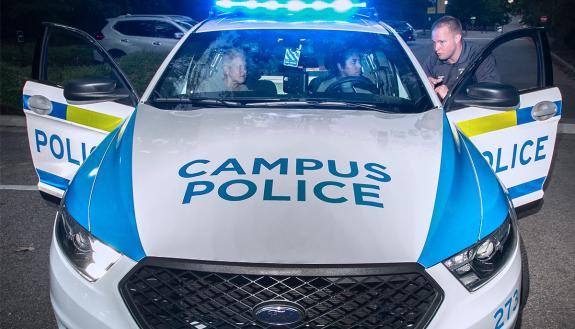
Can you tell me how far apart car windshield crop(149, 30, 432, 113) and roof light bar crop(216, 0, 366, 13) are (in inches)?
21.1

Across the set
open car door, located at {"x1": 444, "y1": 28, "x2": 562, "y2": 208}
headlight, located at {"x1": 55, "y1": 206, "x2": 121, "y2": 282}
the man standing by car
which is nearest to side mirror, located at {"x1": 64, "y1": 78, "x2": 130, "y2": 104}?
headlight, located at {"x1": 55, "y1": 206, "x2": 121, "y2": 282}

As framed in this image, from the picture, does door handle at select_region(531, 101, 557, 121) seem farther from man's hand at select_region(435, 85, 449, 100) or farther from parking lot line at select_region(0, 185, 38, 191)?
parking lot line at select_region(0, 185, 38, 191)

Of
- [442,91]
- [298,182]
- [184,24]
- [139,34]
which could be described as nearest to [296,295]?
[298,182]

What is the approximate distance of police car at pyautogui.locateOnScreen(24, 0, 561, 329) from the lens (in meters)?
2.02

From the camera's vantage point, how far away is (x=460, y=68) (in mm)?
5145

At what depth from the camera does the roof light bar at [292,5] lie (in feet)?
14.1

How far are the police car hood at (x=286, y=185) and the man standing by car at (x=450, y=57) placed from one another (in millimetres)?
2022

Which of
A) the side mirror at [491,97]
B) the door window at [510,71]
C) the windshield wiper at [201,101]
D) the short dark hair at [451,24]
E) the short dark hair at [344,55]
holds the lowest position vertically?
the door window at [510,71]

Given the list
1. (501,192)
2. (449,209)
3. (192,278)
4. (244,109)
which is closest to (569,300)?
(501,192)

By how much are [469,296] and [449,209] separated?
0.34 metres

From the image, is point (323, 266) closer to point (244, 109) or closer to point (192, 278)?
point (192, 278)

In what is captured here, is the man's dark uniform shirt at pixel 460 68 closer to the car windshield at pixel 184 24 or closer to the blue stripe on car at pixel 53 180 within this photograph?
the blue stripe on car at pixel 53 180

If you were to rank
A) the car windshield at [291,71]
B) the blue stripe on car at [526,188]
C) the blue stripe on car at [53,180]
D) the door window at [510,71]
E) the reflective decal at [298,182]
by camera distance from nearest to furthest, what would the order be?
the reflective decal at [298,182]
the car windshield at [291,71]
the blue stripe on car at [526,188]
the blue stripe on car at [53,180]
the door window at [510,71]

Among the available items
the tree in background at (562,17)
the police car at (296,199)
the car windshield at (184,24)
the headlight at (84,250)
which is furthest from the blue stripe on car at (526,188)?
the tree in background at (562,17)
